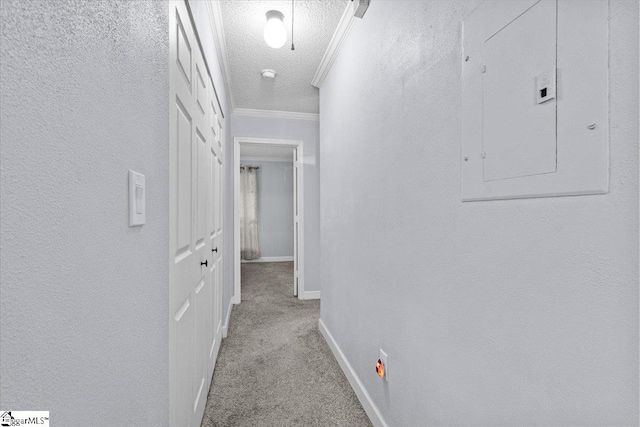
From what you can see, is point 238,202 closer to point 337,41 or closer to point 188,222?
point 337,41

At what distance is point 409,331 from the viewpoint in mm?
1318

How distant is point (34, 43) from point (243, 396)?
79.9 inches

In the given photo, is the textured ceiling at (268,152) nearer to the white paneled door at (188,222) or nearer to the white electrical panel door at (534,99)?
the white paneled door at (188,222)

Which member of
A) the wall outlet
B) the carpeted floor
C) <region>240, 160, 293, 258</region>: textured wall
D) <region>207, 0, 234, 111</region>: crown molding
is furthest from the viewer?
<region>240, 160, 293, 258</region>: textured wall

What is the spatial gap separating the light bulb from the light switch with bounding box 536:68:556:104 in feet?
5.59

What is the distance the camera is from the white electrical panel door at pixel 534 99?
0.61 m

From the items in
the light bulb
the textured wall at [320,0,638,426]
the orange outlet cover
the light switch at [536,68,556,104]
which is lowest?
the orange outlet cover

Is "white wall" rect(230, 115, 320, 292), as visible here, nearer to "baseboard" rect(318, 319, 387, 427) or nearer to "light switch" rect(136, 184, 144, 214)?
"baseboard" rect(318, 319, 387, 427)

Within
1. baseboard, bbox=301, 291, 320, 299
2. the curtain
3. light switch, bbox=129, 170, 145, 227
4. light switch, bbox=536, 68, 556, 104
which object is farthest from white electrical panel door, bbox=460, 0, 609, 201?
the curtain

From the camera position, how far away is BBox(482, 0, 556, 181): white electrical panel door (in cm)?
70

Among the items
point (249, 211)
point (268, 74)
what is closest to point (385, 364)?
point (268, 74)

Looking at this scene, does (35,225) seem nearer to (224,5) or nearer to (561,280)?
(561,280)

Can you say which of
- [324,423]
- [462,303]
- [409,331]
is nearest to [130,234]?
[462,303]

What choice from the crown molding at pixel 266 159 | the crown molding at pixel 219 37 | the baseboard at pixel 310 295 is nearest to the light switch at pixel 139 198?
the crown molding at pixel 219 37
